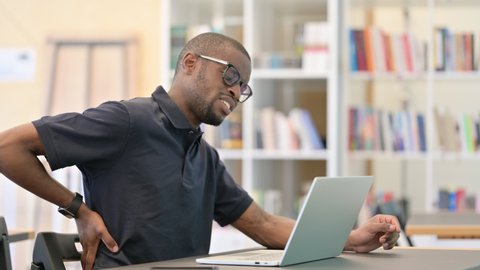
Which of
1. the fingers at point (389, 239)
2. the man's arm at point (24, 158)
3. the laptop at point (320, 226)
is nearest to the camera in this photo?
the laptop at point (320, 226)

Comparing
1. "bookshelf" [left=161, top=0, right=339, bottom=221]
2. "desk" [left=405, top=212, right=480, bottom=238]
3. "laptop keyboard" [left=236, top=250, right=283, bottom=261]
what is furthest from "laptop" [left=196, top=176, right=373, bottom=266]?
"bookshelf" [left=161, top=0, right=339, bottom=221]

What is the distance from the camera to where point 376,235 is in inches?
101

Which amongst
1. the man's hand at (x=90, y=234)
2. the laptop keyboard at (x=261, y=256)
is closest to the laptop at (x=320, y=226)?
the laptop keyboard at (x=261, y=256)

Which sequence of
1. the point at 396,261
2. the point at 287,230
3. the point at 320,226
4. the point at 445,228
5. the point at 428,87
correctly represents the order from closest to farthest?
the point at 320,226 < the point at 396,261 < the point at 287,230 < the point at 445,228 < the point at 428,87

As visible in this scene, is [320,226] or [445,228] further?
[445,228]

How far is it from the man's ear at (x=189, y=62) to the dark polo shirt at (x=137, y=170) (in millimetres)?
109

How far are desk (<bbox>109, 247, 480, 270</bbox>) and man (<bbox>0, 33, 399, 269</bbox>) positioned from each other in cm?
9

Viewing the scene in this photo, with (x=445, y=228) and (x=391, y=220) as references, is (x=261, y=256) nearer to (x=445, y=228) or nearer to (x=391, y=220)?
(x=391, y=220)

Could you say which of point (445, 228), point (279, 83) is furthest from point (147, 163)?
point (279, 83)

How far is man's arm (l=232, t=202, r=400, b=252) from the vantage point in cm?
254

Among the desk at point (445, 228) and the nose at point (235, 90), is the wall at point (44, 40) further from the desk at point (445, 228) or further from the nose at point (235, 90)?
the nose at point (235, 90)

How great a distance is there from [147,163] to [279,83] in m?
3.70

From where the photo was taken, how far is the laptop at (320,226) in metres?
2.05

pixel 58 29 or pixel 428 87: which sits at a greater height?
pixel 58 29
